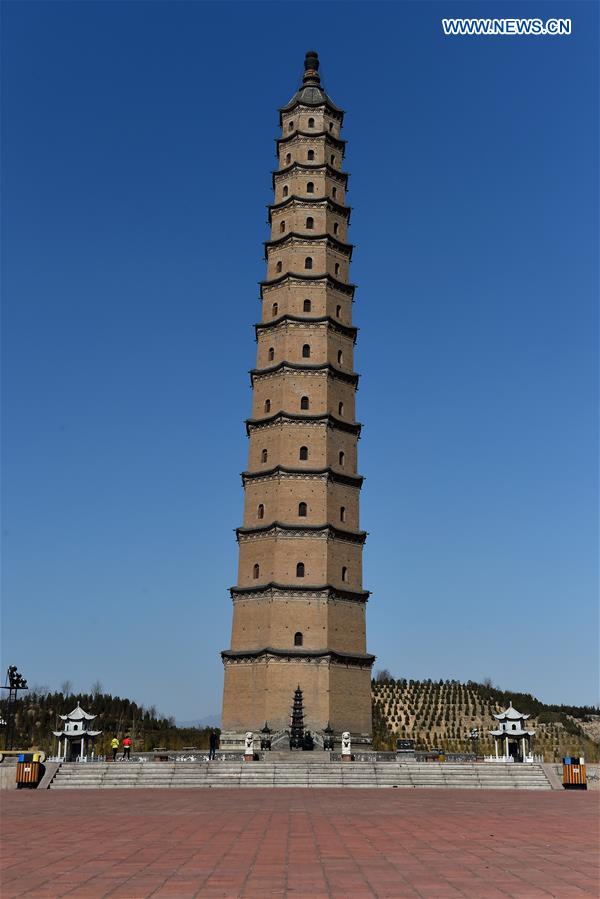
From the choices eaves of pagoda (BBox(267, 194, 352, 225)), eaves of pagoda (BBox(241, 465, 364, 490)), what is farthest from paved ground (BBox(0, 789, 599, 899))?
eaves of pagoda (BBox(267, 194, 352, 225))

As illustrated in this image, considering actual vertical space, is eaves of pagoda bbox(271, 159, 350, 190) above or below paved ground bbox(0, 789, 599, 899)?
above

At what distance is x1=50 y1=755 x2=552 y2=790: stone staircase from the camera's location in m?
28.4

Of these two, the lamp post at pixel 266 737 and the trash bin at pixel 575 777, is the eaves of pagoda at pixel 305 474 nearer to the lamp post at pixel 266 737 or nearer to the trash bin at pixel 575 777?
the lamp post at pixel 266 737

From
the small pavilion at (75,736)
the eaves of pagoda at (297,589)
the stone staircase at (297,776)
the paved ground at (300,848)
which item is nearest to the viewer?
the paved ground at (300,848)

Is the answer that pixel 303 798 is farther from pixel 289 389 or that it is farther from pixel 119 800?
pixel 289 389

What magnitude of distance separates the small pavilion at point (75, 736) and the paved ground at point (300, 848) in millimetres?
11482

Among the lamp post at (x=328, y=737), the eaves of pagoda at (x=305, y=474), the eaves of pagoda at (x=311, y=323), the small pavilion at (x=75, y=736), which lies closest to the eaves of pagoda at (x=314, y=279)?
the eaves of pagoda at (x=311, y=323)

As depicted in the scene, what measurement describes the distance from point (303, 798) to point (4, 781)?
36.0 ft

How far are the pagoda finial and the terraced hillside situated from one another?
172 ft

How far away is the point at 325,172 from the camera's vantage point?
2122 inches

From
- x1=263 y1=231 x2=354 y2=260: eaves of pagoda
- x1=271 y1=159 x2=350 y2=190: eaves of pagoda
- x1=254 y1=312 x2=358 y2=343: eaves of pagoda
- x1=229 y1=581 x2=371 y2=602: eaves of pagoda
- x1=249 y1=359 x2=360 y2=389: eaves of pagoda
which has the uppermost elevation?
x1=271 y1=159 x2=350 y2=190: eaves of pagoda

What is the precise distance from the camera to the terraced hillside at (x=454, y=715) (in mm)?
79500

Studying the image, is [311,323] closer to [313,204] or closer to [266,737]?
[313,204]

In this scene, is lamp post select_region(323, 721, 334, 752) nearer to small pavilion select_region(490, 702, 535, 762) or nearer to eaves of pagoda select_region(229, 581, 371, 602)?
eaves of pagoda select_region(229, 581, 371, 602)
